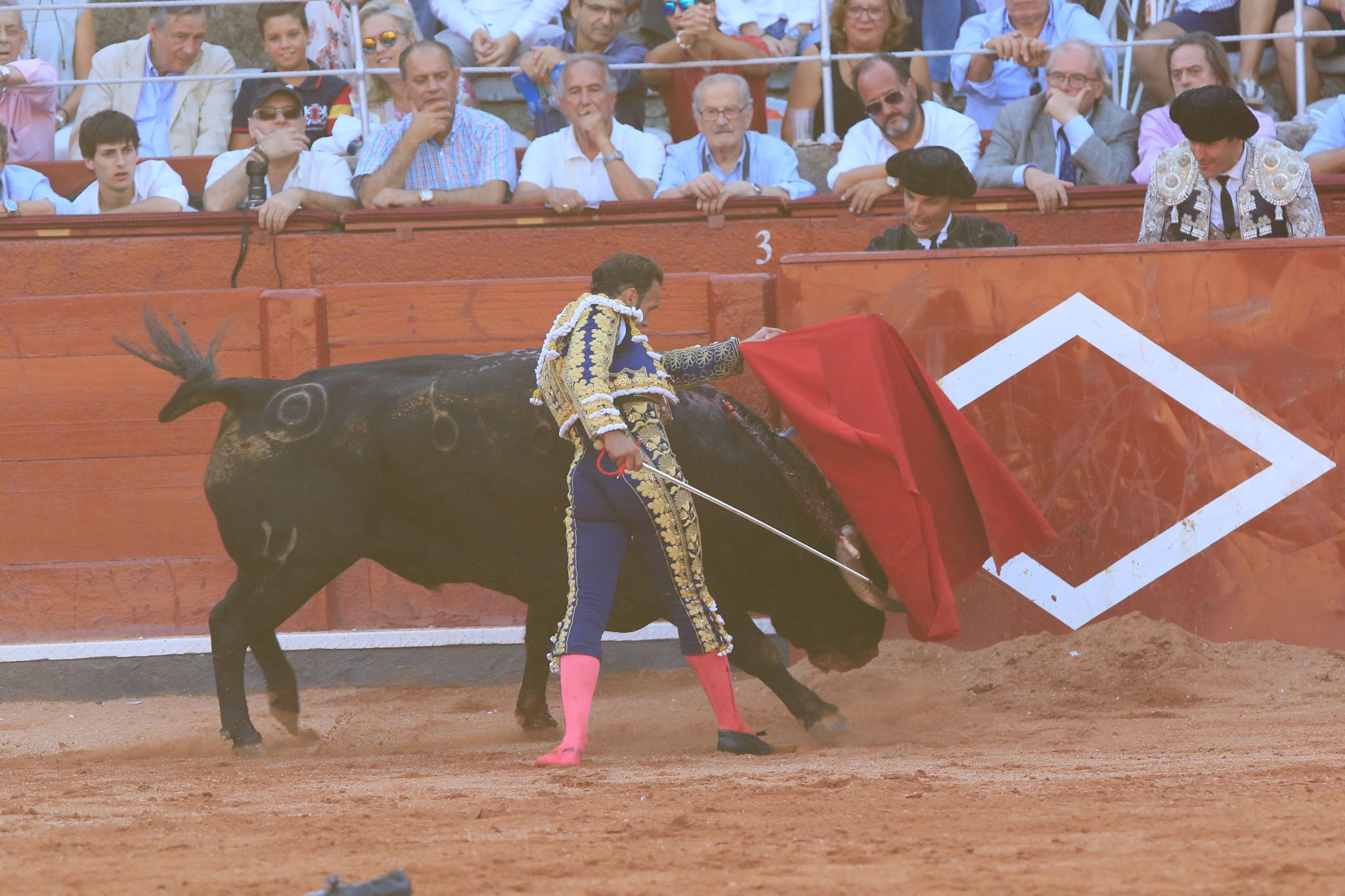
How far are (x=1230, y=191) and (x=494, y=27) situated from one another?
3.83 meters

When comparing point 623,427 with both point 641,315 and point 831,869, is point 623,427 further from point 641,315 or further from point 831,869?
point 831,869

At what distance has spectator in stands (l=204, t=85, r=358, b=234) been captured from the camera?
22.9ft

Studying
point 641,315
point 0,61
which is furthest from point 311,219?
point 641,315

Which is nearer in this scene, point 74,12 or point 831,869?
point 831,869

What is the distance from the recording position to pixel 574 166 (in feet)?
23.4

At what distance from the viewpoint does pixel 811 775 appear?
399 cm

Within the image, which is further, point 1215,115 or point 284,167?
point 284,167

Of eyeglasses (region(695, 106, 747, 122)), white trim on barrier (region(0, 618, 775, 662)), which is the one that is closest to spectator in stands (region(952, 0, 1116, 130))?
eyeglasses (region(695, 106, 747, 122))

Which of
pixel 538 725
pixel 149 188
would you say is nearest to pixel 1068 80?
pixel 538 725

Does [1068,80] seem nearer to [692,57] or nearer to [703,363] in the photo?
[692,57]

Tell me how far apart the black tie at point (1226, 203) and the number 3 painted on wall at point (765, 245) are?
1.82m

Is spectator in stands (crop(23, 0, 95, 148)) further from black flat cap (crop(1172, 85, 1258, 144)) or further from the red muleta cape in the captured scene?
black flat cap (crop(1172, 85, 1258, 144))

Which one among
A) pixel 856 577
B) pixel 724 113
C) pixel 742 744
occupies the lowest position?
pixel 742 744

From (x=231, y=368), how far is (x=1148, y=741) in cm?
377
